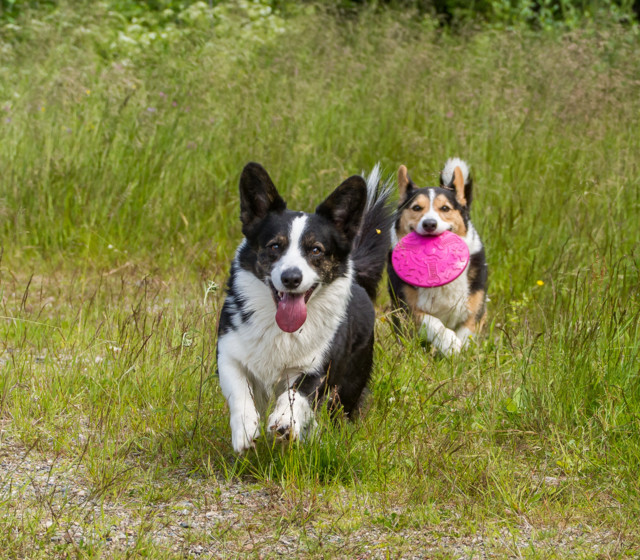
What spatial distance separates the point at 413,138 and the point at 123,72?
92.2 inches

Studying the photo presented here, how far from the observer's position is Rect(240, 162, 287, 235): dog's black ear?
3510 mm

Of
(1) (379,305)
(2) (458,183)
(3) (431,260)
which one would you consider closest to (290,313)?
(3) (431,260)

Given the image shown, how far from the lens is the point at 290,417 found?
313 cm

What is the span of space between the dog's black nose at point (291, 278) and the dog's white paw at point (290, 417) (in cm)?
38

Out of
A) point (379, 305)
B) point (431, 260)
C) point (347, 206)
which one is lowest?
point (379, 305)

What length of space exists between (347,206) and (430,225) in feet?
4.75

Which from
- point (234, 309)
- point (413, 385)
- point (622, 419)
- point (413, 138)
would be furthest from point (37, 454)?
point (413, 138)

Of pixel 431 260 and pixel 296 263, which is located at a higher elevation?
pixel 296 263

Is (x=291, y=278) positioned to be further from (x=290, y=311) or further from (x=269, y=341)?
(x=269, y=341)

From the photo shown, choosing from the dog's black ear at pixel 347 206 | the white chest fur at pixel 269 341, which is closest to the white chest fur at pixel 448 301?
the dog's black ear at pixel 347 206

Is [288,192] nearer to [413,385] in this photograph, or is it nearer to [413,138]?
[413,138]

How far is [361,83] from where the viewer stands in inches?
316

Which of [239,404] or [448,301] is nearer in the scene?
[239,404]

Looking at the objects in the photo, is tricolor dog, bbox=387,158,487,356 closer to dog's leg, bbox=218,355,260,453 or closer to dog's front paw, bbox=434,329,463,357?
dog's front paw, bbox=434,329,463,357
